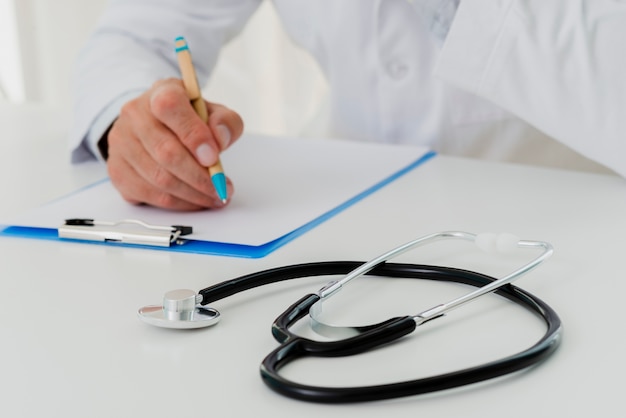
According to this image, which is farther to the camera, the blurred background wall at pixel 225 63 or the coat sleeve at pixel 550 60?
the blurred background wall at pixel 225 63

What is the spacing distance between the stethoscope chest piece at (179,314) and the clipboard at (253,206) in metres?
0.12

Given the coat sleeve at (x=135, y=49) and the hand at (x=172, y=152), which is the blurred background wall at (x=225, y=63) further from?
the hand at (x=172, y=152)

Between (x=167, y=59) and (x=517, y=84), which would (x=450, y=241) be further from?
(x=167, y=59)

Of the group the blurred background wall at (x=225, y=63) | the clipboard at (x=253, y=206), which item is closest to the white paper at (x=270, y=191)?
the clipboard at (x=253, y=206)

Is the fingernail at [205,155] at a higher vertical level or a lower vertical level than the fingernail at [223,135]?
lower

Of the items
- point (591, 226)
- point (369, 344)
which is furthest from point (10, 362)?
point (591, 226)

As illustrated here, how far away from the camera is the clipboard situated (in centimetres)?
59

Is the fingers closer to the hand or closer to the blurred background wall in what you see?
the hand

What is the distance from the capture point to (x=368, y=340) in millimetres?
394

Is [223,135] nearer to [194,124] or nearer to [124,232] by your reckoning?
[194,124]

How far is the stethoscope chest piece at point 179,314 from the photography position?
43cm

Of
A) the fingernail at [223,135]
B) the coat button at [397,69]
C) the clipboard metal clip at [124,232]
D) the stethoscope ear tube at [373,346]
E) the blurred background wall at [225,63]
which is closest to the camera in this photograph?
the stethoscope ear tube at [373,346]

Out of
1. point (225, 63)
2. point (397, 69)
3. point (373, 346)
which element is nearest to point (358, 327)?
point (373, 346)

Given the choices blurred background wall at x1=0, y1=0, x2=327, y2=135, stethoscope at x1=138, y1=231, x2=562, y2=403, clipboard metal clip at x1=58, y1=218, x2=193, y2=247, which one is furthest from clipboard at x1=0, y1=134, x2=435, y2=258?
blurred background wall at x1=0, y1=0, x2=327, y2=135
